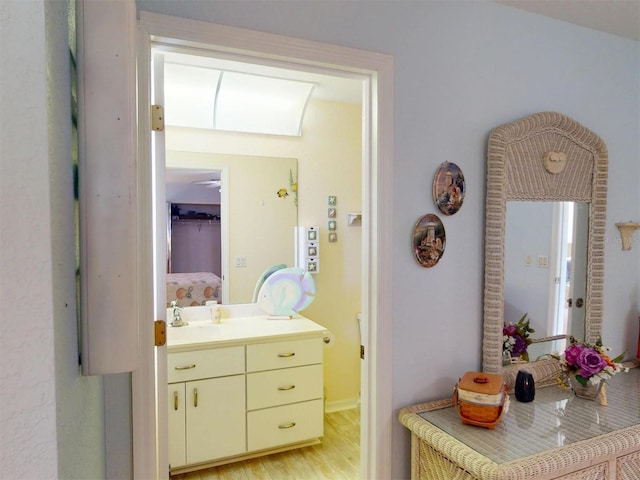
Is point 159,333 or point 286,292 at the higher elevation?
point 159,333

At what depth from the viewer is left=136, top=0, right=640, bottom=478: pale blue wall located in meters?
1.56

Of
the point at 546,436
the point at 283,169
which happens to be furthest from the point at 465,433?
the point at 283,169

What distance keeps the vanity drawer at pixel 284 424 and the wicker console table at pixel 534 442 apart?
3.81 feet

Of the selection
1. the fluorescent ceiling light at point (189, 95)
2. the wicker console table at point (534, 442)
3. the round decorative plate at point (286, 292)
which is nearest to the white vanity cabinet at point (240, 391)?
the round decorative plate at point (286, 292)

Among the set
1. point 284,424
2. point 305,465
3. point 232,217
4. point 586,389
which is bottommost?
point 305,465

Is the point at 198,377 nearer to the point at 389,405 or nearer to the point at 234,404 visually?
the point at 234,404

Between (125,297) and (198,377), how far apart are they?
6.18ft

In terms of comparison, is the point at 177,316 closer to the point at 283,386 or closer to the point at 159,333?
the point at 283,386

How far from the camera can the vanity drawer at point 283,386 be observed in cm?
245

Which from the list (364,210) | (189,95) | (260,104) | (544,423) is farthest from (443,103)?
(189,95)

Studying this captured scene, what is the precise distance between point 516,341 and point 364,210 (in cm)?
94

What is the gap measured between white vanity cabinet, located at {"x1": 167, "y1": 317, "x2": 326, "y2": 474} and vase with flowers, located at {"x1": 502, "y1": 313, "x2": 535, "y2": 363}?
3.72ft

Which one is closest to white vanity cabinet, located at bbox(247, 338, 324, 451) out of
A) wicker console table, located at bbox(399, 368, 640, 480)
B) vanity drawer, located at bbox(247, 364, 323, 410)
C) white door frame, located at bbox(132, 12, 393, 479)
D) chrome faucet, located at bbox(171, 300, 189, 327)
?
vanity drawer, located at bbox(247, 364, 323, 410)

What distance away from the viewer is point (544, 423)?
148 cm
